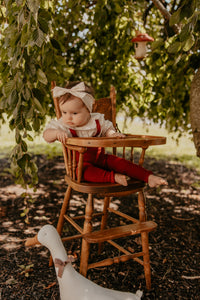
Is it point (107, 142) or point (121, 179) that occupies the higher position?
point (107, 142)

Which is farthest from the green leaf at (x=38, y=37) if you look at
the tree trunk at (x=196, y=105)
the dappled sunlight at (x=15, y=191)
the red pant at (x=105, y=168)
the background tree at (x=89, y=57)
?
the dappled sunlight at (x=15, y=191)

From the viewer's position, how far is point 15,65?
1412 mm

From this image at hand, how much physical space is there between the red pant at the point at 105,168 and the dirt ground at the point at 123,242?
59 cm

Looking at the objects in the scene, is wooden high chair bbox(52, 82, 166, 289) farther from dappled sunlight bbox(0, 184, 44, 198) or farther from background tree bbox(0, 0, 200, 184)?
dappled sunlight bbox(0, 184, 44, 198)

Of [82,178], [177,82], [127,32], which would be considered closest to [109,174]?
[82,178]

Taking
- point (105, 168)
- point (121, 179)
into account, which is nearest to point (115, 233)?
point (121, 179)

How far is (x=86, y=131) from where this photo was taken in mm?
1607

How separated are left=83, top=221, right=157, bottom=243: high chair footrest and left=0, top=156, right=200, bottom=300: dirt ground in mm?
369

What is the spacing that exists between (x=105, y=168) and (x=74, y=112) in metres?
0.39

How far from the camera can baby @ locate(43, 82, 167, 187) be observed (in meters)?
1.46

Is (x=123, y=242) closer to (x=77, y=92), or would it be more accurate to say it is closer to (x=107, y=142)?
(x=107, y=142)

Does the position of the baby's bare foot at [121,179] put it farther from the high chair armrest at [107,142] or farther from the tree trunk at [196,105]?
the tree trunk at [196,105]

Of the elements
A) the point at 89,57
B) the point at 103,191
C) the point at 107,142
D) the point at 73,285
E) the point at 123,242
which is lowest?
the point at 123,242

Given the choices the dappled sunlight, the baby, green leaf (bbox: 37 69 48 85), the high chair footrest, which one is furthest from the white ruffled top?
the dappled sunlight
